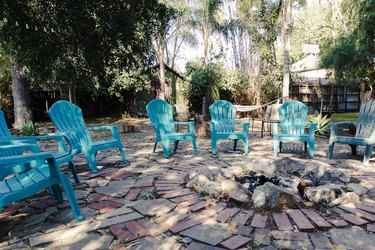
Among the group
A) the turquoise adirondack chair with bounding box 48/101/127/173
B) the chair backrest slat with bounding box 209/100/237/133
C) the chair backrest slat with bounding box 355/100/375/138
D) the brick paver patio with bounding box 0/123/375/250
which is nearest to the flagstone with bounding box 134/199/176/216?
the brick paver patio with bounding box 0/123/375/250

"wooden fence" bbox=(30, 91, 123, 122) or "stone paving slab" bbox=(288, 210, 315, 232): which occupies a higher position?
"wooden fence" bbox=(30, 91, 123, 122)

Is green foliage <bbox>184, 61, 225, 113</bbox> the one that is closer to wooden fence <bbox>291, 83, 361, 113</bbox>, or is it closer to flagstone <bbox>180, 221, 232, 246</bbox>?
wooden fence <bbox>291, 83, 361, 113</bbox>

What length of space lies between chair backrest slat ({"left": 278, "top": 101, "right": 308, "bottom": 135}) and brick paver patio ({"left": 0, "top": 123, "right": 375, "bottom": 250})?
5.14 ft

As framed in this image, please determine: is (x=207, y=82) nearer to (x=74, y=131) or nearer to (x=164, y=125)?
(x=164, y=125)

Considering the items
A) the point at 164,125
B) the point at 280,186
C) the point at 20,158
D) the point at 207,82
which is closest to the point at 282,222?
Answer: the point at 280,186

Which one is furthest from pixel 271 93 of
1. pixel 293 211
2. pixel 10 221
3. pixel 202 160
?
pixel 10 221

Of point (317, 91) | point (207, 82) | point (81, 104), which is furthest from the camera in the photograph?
point (317, 91)

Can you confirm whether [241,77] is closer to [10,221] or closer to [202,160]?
[202,160]

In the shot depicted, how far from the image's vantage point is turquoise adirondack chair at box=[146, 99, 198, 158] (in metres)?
3.99

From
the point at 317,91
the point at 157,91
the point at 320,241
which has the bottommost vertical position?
the point at 320,241

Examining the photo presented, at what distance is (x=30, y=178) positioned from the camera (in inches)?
77.1

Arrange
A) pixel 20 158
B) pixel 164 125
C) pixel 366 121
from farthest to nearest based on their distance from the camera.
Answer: pixel 164 125, pixel 366 121, pixel 20 158

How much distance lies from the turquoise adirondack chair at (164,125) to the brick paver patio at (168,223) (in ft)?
4.08

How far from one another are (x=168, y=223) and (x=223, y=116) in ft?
9.82
